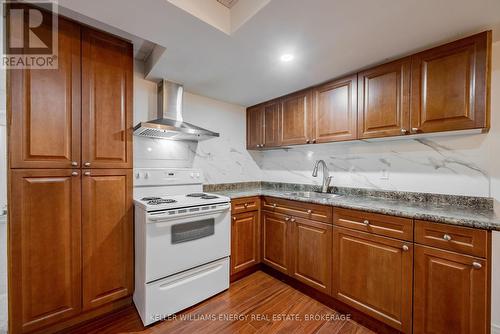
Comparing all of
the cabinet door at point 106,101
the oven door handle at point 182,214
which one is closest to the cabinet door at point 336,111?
the oven door handle at point 182,214

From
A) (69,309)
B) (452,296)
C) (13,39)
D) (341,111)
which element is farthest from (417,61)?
(69,309)

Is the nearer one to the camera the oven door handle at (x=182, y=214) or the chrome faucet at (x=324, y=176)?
the oven door handle at (x=182, y=214)

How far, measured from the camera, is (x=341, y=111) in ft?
6.75

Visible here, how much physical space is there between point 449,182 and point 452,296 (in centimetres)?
89

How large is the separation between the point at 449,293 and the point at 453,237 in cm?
35

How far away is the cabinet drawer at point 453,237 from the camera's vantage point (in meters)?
1.19

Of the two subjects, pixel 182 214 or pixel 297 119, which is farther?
pixel 297 119

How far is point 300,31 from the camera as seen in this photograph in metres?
1.38

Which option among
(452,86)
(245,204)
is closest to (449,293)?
(452,86)

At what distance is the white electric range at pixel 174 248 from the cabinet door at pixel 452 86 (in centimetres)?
180

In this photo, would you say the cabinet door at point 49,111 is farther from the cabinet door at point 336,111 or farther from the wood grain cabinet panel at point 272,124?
the cabinet door at point 336,111

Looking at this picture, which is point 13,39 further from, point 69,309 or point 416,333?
point 416,333

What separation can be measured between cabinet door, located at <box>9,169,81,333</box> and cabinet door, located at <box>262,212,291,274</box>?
5.64 ft

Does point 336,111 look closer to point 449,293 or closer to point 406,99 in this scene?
point 406,99
